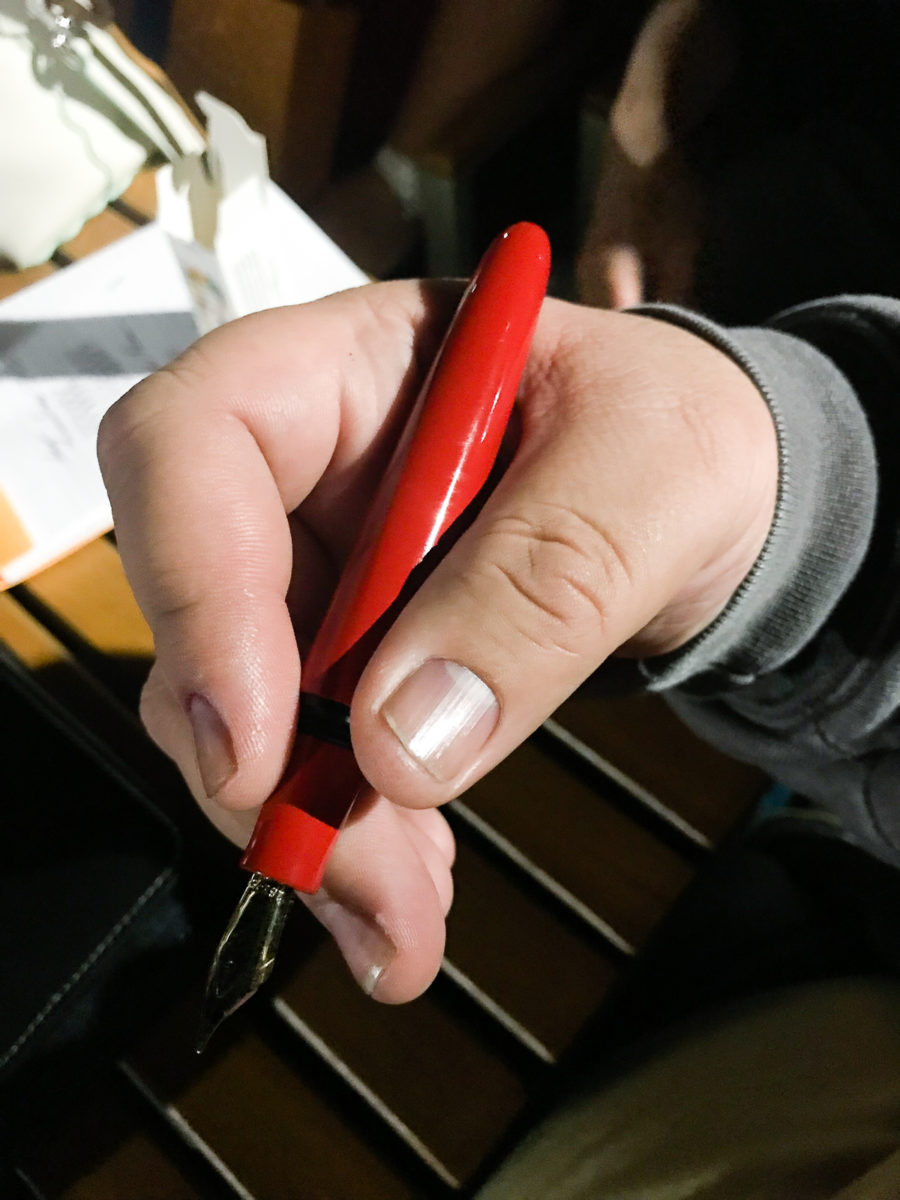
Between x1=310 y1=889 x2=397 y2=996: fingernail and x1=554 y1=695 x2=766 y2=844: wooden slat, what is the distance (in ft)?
0.61

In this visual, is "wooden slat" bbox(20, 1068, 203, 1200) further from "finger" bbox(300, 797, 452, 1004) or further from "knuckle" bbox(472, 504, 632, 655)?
"knuckle" bbox(472, 504, 632, 655)

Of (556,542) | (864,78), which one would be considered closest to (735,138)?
(864,78)

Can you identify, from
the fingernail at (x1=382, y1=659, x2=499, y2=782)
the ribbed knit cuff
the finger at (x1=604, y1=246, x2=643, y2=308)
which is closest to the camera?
the fingernail at (x1=382, y1=659, x2=499, y2=782)

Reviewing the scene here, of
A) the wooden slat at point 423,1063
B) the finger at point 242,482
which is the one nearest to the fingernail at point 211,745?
the finger at point 242,482

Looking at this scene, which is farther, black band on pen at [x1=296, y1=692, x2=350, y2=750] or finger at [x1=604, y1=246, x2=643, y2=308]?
finger at [x1=604, y1=246, x2=643, y2=308]

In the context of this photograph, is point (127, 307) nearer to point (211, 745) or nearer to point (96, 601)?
point (96, 601)

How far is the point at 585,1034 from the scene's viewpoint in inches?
16.5

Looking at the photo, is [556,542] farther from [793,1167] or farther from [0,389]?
[0,389]

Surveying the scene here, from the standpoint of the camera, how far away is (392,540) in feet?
0.92

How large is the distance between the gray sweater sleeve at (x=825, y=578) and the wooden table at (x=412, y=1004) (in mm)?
62

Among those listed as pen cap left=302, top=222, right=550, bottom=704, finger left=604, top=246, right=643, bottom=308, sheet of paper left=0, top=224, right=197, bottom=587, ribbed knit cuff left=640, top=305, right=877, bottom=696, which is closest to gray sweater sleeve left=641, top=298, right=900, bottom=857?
ribbed knit cuff left=640, top=305, right=877, bottom=696

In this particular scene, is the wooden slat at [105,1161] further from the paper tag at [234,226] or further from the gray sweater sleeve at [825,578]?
the paper tag at [234,226]

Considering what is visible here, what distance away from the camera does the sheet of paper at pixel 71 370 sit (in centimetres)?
47

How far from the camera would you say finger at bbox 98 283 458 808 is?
11.1 inches
